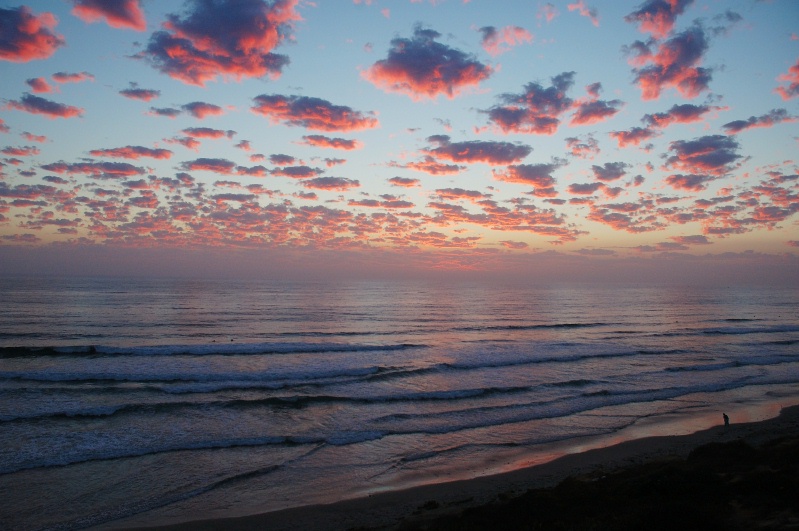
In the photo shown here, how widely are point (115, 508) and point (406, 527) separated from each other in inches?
287

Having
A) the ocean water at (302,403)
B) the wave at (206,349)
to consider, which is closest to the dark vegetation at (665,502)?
the ocean water at (302,403)

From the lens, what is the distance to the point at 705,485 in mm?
9000

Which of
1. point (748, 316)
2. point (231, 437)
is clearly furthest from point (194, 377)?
point (748, 316)

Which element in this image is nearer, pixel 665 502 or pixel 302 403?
pixel 665 502

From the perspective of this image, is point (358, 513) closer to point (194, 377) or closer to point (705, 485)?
point (705, 485)

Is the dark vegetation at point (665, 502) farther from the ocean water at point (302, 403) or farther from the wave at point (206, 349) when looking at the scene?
the wave at point (206, 349)

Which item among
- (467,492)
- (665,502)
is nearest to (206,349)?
(467,492)

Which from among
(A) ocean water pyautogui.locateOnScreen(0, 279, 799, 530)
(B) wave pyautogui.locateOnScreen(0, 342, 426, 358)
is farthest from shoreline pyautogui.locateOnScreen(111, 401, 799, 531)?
(B) wave pyautogui.locateOnScreen(0, 342, 426, 358)

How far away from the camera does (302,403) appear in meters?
20.4

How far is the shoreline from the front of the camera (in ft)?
32.6

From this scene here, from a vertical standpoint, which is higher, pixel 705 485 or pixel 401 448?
pixel 705 485

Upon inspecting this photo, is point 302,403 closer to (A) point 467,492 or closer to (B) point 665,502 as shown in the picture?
(A) point 467,492

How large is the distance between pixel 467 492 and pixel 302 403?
11.0 metres

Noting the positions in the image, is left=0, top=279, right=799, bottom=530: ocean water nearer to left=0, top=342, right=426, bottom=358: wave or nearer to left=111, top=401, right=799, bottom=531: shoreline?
left=0, top=342, right=426, bottom=358: wave
